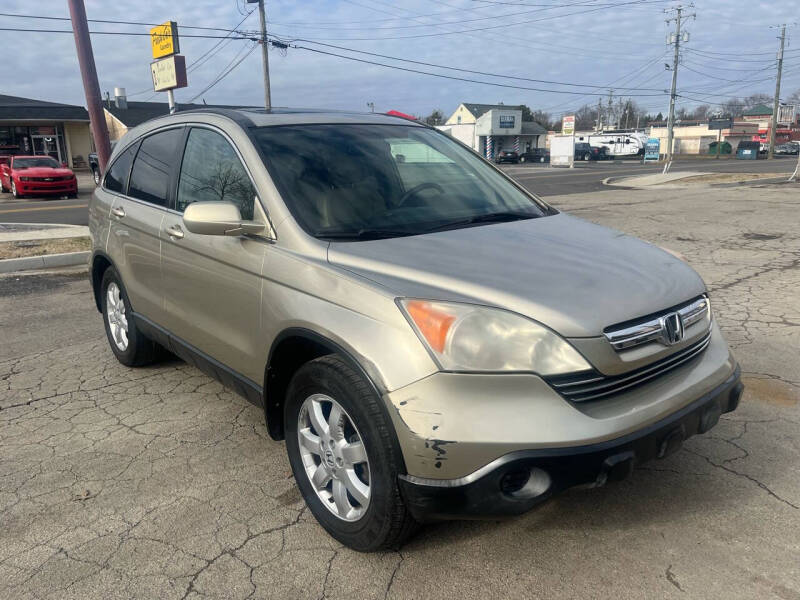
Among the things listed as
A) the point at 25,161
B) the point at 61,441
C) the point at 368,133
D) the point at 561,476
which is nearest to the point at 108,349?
the point at 61,441

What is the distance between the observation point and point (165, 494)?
3.11m

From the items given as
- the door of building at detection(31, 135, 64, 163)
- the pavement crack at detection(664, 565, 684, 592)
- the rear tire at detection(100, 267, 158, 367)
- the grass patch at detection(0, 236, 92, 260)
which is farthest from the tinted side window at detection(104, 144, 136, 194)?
the door of building at detection(31, 135, 64, 163)

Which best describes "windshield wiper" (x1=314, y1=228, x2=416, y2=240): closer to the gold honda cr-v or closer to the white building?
the gold honda cr-v

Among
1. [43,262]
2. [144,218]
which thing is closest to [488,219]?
[144,218]

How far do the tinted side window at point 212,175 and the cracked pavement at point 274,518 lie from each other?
1.36 meters

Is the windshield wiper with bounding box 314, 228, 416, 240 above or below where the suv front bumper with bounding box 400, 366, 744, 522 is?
above

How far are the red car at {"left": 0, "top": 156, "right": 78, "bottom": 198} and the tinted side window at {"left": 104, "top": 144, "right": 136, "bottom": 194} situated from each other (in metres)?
18.9

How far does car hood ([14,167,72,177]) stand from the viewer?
20.7 m

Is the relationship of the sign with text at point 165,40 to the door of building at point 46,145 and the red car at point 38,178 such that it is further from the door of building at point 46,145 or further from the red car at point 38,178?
the door of building at point 46,145

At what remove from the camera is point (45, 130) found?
41.7 metres

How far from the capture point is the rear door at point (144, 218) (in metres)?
3.85

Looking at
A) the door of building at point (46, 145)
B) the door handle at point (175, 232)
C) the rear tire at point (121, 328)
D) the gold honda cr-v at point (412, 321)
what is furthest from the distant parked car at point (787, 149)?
the door handle at point (175, 232)

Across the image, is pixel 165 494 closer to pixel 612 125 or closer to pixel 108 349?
pixel 108 349

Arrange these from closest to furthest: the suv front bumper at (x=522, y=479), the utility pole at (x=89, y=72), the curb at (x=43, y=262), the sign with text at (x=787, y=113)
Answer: the suv front bumper at (x=522, y=479), the curb at (x=43, y=262), the utility pole at (x=89, y=72), the sign with text at (x=787, y=113)
